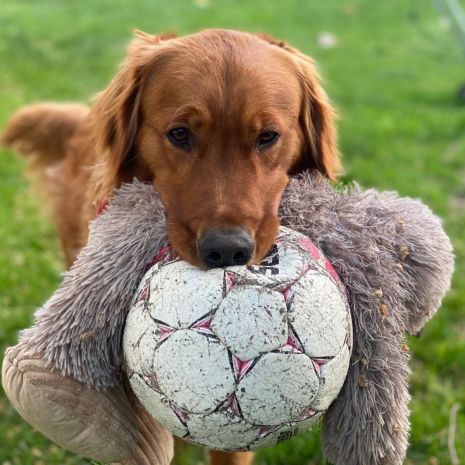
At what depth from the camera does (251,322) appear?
184 cm

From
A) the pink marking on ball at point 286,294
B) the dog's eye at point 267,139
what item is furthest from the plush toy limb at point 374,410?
the dog's eye at point 267,139

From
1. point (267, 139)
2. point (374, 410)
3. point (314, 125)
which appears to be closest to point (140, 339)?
point (374, 410)

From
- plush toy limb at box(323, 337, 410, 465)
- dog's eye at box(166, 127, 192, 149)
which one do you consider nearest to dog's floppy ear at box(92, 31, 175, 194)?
dog's eye at box(166, 127, 192, 149)

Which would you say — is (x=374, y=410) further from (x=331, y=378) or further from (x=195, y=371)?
(x=195, y=371)

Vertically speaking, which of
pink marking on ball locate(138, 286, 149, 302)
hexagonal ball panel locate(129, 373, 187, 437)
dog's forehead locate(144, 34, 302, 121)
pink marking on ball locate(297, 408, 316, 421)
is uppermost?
dog's forehead locate(144, 34, 302, 121)

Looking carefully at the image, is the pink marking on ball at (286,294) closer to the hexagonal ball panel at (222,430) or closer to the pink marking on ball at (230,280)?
the pink marking on ball at (230,280)

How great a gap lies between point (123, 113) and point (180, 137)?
45 cm

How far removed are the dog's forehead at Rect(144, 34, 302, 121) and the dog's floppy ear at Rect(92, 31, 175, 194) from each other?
0.08 m

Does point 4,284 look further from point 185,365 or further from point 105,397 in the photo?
point 185,365

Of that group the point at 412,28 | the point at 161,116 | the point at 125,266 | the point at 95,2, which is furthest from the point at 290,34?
the point at 125,266

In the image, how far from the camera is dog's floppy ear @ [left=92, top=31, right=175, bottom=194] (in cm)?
287

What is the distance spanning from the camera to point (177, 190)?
248 cm

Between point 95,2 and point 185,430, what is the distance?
11.9 m

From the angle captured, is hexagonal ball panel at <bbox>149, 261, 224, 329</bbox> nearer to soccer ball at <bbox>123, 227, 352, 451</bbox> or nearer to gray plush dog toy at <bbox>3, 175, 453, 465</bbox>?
soccer ball at <bbox>123, 227, 352, 451</bbox>
